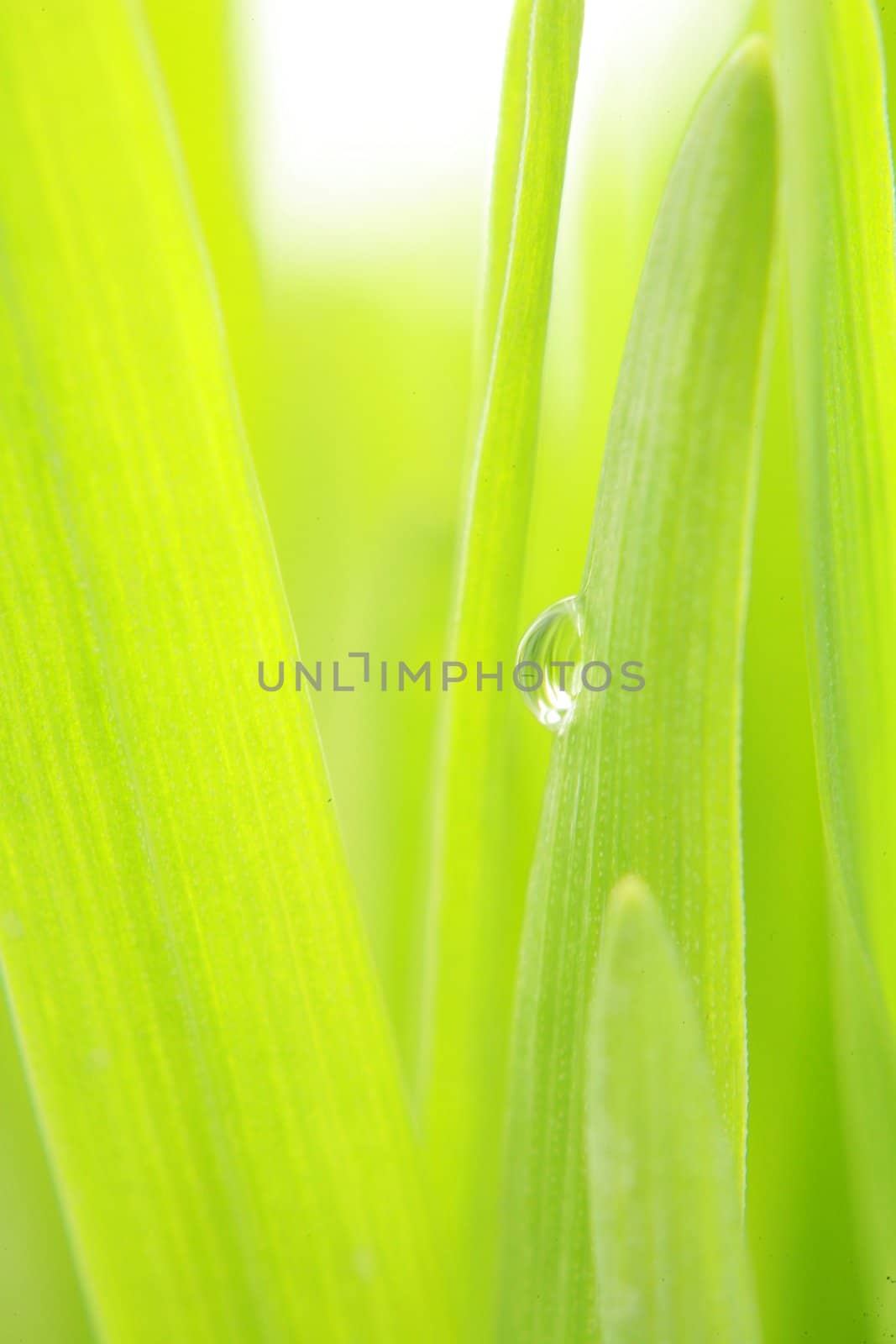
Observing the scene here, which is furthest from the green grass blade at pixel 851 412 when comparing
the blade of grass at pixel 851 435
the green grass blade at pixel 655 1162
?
the green grass blade at pixel 655 1162

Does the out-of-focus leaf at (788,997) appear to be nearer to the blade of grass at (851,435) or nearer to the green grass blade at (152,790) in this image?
the blade of grass at (851,435)

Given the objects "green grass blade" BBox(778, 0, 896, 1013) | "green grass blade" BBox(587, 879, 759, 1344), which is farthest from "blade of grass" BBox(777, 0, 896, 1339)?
"green grass blade" BBox(587, 879, 759, 1344)

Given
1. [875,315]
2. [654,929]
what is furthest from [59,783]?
[875,315]

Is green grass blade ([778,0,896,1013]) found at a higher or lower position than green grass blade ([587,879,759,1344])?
higher

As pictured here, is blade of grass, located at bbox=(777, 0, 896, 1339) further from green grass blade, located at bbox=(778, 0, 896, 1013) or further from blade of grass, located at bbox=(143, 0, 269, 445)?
blade of grass, located at bbox=(143, 0, 269, 445)

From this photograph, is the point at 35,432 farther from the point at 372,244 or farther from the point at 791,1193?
the point at 791,1193
